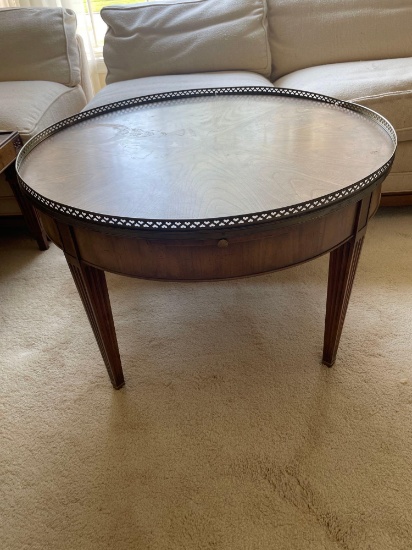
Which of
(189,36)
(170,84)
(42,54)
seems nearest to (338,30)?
(189,36)

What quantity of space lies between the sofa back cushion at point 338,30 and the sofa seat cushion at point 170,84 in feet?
0.82

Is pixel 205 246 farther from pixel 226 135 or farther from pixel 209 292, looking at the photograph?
pixel 209 292

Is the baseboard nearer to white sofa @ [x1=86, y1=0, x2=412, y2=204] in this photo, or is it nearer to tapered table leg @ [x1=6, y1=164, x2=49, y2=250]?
white sofa @ [x1=86, y1=0, x2=412, y2=204]

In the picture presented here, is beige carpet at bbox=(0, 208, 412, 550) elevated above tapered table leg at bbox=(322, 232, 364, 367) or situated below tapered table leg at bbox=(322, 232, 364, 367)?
below

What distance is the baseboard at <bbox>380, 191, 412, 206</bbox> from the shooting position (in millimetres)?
1950

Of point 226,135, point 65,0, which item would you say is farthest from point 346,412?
point 65,0

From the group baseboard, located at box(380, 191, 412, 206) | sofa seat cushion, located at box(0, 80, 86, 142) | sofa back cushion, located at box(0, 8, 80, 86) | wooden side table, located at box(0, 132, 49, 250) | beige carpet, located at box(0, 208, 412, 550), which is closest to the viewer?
beige carpet, located at box(0, 208, 412, 550)

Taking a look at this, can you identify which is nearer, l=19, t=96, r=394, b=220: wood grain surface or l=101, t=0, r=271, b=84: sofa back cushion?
l=19, t=96, r=394, b=220: wood grain surface

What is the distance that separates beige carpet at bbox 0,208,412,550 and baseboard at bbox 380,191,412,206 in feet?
A: 1.08

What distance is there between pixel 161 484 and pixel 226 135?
0.93 meters

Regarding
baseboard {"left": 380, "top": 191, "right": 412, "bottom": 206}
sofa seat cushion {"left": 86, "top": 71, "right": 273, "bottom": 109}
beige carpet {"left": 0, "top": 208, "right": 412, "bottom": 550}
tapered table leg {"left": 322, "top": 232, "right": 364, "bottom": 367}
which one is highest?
sofa seat cushion {"left": 86, "top": 71, "right": 273, "bottom": 109}

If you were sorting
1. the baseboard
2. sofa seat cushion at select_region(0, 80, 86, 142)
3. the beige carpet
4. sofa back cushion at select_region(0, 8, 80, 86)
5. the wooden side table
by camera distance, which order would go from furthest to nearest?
sofa back cushion at select_region(0, 8, 80, 86), the baseboard, sofa seat cushion at select_region(0, 80, 86, 142), the wooden side table, the beige carpet

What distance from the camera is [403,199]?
6.42ft

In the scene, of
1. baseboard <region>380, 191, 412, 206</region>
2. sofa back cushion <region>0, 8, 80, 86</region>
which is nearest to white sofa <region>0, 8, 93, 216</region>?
sofa back cushion <region>0, 8, 80, 86</region>
